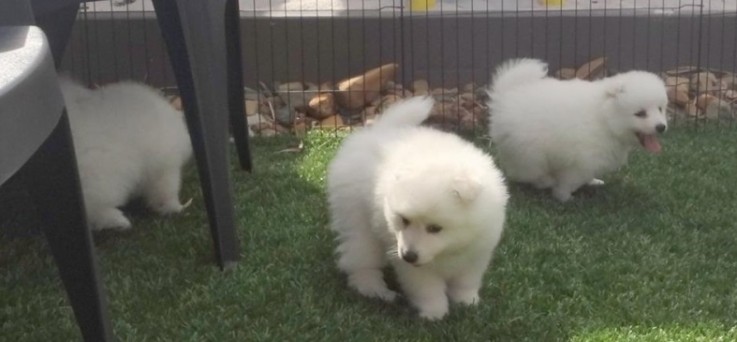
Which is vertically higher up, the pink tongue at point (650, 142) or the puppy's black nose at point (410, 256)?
the puppy's black nose at point (410, 256)

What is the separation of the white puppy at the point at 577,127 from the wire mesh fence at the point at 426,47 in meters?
1.25

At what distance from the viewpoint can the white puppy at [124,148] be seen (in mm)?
3182

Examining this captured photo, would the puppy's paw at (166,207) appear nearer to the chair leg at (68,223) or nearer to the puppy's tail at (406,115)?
the puppy's tail at (406,115)

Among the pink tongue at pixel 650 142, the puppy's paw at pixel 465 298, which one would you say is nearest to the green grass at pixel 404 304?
the puppy's paw at pixel 465 298

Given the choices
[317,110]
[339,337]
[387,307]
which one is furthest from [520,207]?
[317,110]

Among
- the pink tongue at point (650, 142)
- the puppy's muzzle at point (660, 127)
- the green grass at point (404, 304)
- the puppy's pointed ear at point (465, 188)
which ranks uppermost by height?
the puppy's pointed ear at point (465, 188)

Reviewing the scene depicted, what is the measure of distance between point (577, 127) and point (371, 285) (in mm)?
1203

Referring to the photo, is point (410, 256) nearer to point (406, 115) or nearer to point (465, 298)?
point (465, 298)

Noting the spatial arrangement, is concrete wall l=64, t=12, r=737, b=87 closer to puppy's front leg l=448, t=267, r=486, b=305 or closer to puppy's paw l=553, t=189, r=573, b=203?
puppy's paw l=553, t=189, r=573, b=203

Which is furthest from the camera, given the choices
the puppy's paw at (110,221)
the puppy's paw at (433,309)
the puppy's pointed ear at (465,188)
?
the puppy's paw at (110,221)

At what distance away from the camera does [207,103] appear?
2.87m

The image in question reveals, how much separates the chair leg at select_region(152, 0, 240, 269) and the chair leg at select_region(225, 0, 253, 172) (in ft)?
3.25

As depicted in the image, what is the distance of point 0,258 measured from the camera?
122 inches

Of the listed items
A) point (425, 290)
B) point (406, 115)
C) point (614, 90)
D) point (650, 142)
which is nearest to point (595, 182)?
point (650, 142)
